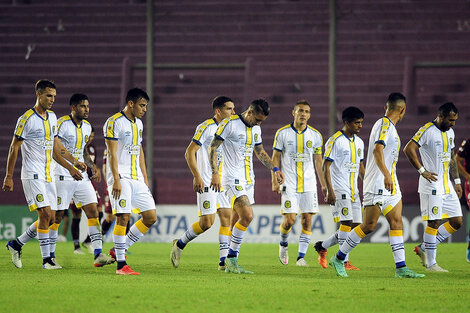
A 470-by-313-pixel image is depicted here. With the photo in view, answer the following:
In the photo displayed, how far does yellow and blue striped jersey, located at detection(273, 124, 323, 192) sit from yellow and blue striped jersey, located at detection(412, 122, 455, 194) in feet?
5.78

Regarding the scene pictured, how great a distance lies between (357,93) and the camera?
23.2 metres

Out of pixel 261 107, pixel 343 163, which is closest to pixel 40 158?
pixel 261 107

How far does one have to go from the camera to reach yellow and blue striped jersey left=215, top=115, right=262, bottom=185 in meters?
10.0

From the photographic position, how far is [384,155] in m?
9.36

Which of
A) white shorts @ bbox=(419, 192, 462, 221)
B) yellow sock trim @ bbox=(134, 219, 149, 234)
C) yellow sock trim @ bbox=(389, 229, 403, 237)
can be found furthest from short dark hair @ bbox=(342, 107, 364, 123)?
yellow sock trim @ bbox=(134, 219, 149, 234)

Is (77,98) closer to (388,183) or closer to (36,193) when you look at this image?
(36,193)

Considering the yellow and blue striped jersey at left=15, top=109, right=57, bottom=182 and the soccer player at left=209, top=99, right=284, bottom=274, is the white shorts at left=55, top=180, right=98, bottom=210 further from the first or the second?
the soccer player at left=209, top=99, right=284, bottom=274

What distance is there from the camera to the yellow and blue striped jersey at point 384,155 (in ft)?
30.2

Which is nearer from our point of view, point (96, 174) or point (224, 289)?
point (224, 289)

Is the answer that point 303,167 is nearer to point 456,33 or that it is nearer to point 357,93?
point 357,93

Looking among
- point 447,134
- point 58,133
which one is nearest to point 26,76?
point 58,133

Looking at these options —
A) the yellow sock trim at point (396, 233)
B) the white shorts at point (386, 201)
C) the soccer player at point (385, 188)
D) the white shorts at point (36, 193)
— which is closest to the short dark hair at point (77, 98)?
the white shorts at point (36, 193)

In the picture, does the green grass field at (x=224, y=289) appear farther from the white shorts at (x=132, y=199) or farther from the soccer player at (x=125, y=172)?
the white shorts at (x=132, y=199)

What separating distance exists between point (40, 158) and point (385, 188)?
12.9 feet
